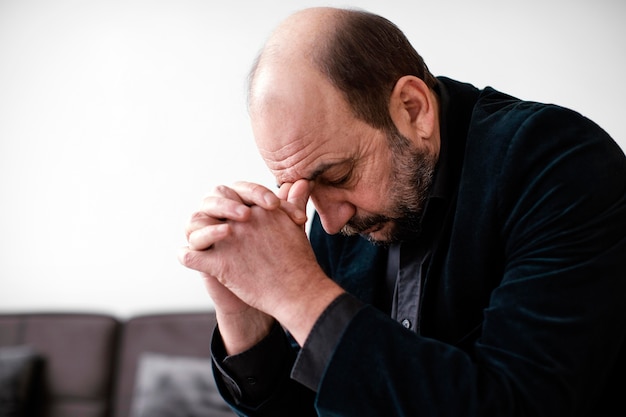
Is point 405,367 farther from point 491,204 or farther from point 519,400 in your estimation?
point 491,204

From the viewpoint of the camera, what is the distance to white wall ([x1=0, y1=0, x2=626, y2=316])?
3.49 metres

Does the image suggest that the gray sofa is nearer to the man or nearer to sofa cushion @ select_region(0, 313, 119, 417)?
sofa cushion @ select_region(0, 313, 119, 417)

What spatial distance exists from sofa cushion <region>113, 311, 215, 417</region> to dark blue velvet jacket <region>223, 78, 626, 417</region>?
194 cm

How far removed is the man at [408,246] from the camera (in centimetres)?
91

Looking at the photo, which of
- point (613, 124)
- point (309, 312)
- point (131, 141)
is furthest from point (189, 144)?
point (309, 312)

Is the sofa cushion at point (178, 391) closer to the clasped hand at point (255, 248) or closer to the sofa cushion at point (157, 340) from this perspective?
the sofa cushion at point (157, 340)

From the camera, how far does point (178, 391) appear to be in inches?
114

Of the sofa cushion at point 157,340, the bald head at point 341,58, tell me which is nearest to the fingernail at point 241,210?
the bald head at point 341,58

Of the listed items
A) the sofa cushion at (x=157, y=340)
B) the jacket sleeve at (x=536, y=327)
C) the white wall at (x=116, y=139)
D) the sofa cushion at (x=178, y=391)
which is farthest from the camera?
the white wall at (x=116, y=139)

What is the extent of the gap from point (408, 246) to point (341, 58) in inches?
15.5

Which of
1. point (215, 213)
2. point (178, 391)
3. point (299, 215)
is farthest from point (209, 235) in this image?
point (178, 391)

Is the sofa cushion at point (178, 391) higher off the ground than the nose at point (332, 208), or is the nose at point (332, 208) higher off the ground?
the nose at point (332, 208)

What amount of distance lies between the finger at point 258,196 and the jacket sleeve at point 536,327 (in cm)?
23

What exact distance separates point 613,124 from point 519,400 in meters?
2.63
